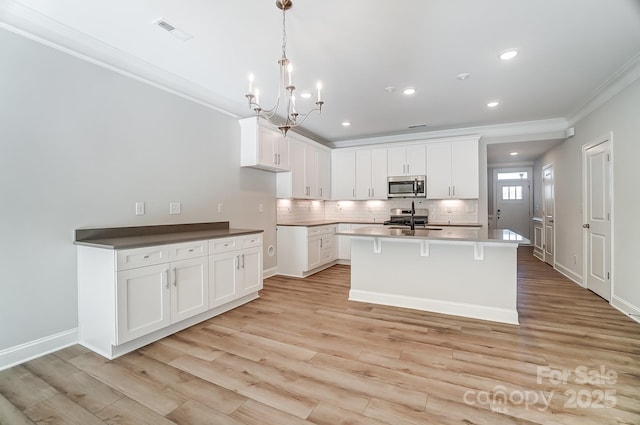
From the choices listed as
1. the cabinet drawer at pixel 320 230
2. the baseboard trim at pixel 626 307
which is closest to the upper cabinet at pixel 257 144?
the cabinet drawer at pixel 320 230

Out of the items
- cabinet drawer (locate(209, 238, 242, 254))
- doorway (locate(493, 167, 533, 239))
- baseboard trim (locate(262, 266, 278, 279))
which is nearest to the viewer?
cabinet drawer (locate(209, 238, 242, 254))

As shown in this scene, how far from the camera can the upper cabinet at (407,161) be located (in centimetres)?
575

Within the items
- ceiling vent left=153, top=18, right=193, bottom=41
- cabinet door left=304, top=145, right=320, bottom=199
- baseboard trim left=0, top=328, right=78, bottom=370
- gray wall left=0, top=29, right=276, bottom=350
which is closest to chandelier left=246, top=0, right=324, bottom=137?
ceiling vent left=153, top=18, right=193, bottom=41

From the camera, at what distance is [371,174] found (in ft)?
20.4

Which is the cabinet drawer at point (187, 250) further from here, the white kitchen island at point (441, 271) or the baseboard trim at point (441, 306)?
the baseboard trim at point (441, 306)

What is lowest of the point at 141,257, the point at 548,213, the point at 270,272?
the point at 270,272

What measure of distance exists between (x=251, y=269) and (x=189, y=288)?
91cm

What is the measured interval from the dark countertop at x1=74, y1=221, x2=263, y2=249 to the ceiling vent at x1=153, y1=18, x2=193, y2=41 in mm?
1842

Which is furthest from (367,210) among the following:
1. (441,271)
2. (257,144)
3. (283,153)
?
(441,271)

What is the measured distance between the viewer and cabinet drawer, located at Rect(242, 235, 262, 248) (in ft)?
11.7

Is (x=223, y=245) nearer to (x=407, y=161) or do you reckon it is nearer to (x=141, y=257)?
(x=141, y=257)

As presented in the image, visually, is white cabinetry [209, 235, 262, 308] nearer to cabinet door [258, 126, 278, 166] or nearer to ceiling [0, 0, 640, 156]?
cabinet door [258, 126, 278, 166]

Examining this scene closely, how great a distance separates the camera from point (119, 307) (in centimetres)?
231

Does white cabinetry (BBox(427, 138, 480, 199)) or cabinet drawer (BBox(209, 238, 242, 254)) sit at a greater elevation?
white cabinetry (BBox(427, 138, 480, 199))
